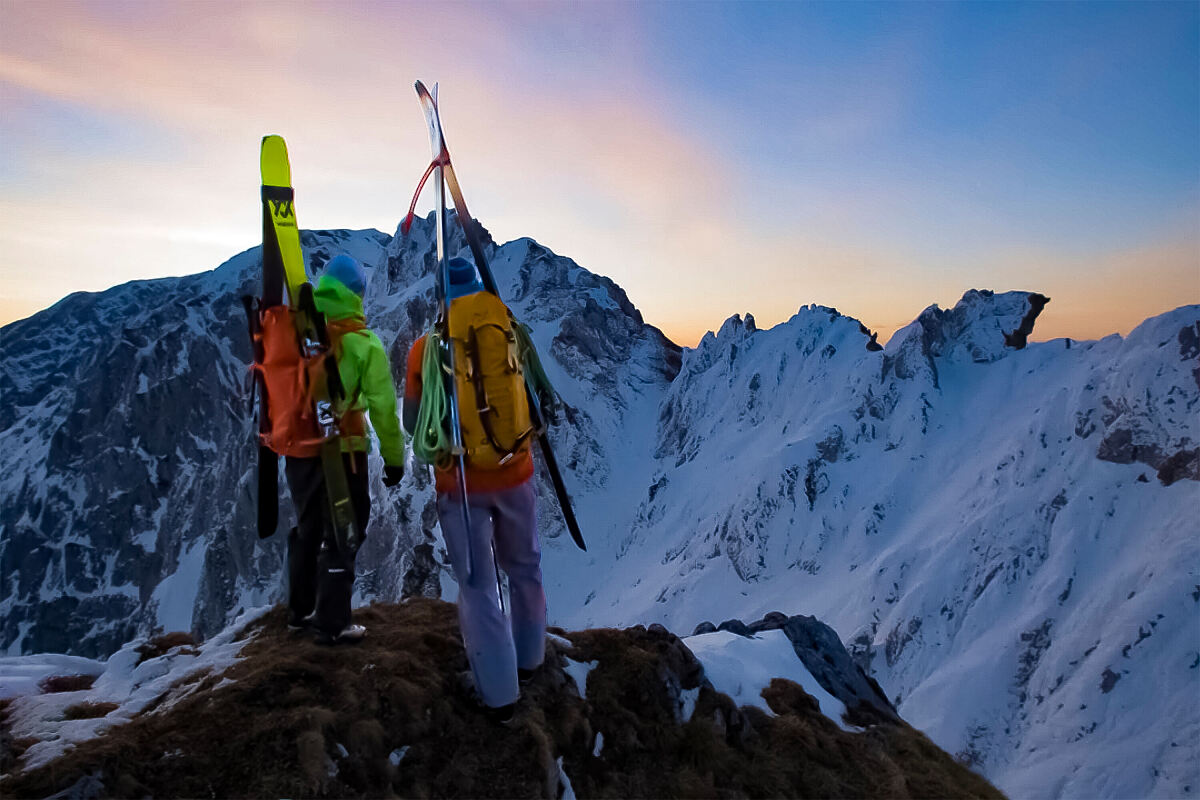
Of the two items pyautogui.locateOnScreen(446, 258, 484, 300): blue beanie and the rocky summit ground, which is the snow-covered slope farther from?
pyautogui.locateOnScreen(446, 258, 484, 300): blue beanie

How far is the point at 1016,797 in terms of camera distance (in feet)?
133

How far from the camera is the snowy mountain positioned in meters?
45.7

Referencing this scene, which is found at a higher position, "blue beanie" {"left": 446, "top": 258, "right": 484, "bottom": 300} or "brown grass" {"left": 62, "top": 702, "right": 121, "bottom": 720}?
"blue beanie" {"left": 446, "top": 258, "right": 484, "bottom": 300}

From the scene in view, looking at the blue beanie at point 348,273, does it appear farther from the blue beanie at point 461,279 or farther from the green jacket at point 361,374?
the blue beanie at point 461,279

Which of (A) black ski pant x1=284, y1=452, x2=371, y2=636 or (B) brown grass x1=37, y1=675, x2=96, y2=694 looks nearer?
(B) brown grass x1=37, y1=675, x2=96, y2=694

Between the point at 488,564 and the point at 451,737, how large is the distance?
145 centimetres

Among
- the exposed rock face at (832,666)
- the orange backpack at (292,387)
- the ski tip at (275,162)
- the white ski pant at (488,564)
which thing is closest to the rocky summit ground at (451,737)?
the white ski pant at (488,564)

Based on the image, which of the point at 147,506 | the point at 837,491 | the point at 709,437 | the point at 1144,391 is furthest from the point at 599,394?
the point at 147,506

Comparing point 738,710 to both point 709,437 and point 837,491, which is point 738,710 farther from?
point 709,437

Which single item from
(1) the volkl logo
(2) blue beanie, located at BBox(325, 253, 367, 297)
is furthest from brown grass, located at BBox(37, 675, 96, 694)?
(1) the volkl logo

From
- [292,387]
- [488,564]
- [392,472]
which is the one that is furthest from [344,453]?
[488,564]

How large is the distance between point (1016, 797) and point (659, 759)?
47.0 m

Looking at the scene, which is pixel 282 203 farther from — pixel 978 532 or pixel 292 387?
pixel 978 532

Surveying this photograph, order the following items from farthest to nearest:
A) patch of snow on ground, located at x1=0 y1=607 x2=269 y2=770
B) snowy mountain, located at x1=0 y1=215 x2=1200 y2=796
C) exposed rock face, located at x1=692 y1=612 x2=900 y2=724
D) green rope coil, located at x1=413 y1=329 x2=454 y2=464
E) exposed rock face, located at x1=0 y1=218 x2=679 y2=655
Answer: exposed rock face, located at x1=0 y1=218 x2=679 y2=655, snowy mountain, located at x1=0 y1=215 x2=1200 y2=796, exposed rock face, located at x1=692 y1=612 x2=900 y2=724, green rope coil, located at x1=413 y1=329 x2=454 y2=464, patch of snow on ground, located at x1=0 y1=607 x2=269 y2=770
